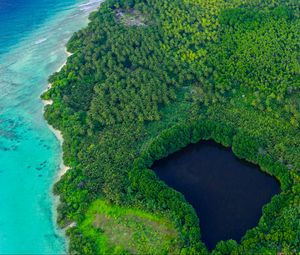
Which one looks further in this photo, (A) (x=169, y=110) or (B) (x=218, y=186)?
(A) (x=169, y=110)

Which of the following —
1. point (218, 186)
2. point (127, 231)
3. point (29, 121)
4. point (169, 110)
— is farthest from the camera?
point (29, 121)

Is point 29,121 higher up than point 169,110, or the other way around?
point 29,121

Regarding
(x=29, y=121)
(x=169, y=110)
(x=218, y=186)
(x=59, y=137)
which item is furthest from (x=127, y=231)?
(x=29, y=121)

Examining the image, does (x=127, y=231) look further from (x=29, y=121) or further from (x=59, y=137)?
(x=29, y=121)

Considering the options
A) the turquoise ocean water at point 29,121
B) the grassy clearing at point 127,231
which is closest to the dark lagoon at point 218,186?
the grassy clearing at point 127,231

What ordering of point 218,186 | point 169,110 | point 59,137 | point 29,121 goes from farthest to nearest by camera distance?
point 29,121
point 169,110
point 59,137
point 218,186

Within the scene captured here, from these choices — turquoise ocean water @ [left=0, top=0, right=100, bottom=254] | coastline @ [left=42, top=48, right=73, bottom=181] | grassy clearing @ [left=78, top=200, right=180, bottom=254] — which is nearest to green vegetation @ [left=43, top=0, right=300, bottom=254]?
grassy clearing @ [left=78, top=200, right=180, bottom=254]

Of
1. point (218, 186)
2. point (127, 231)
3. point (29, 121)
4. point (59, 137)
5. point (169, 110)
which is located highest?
point (29, 121)

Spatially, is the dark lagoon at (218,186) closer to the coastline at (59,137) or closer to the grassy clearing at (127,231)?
the grassy clearing at (127,231)
